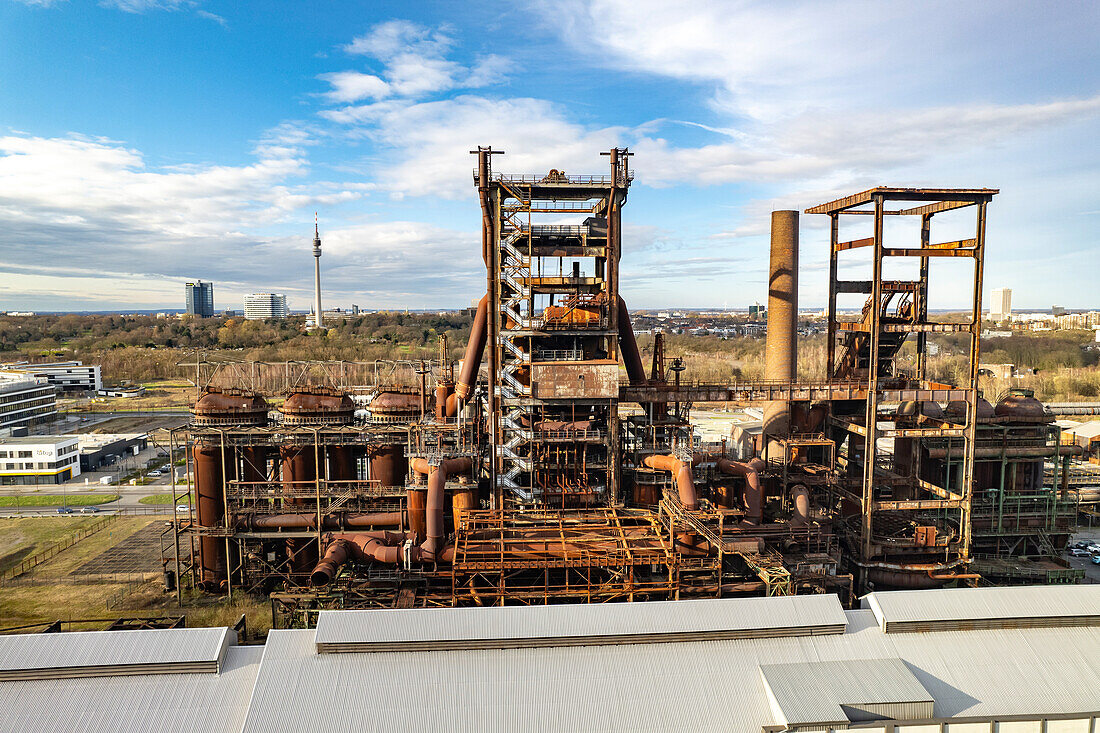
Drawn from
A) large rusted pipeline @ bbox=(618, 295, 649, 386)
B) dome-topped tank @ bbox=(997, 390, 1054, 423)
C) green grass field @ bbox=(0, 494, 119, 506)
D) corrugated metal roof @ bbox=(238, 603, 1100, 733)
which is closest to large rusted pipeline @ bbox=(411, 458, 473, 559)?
corrugated metal roof @ bbox=(238, 603, 1100, 733)

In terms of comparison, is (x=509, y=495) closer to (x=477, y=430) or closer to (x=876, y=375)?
(x=477, y=430)

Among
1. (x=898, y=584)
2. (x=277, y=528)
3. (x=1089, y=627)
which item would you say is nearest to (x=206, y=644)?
(x=277, y=528)

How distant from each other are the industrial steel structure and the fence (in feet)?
35.2

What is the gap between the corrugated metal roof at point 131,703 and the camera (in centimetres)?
1641

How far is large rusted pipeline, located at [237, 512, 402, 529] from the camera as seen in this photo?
1287 inches

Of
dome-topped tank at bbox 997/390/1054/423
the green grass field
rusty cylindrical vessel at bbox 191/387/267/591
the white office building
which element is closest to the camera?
rusty cylindrical vessel at bbox 191/387/267/591

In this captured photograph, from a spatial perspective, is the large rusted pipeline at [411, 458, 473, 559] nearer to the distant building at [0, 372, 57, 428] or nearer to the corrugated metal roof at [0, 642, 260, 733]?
the corrugated metal roof at [0, 642, 260, 733]

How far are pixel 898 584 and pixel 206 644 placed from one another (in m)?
30.2

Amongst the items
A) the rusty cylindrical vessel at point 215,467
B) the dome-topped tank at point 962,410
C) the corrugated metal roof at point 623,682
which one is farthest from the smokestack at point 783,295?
the rusty cylindrical vessel at point 215,467

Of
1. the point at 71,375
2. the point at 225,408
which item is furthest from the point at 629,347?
the point at 71,375

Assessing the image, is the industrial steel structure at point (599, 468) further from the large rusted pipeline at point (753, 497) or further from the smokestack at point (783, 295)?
the smokestack at point (783, 295)

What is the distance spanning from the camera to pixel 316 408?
118ft

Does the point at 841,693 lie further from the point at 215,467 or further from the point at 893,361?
the point at 215,467

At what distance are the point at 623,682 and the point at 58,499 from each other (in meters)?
55.0
